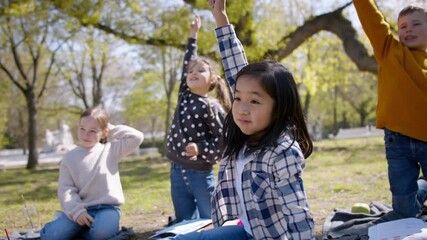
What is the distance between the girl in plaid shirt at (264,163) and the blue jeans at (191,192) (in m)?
1.36

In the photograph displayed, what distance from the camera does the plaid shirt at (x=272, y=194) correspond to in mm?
1820

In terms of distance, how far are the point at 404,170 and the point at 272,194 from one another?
1.56 m

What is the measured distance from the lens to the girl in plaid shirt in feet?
6.13

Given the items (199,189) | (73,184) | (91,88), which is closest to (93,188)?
(73,184)

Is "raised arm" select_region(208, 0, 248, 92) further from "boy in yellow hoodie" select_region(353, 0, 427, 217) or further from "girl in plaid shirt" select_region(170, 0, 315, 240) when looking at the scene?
"boy in yellow hoodie" select_region(353, 0, 427, 217)

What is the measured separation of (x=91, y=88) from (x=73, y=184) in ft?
68.2

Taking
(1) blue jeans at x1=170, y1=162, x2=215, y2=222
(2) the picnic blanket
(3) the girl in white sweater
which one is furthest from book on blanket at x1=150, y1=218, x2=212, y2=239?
(2) the picnic blanket

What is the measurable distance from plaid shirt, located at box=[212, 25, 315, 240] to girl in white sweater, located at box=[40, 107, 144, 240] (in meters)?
1.51

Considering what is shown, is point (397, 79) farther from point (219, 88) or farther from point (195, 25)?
point (195, 25)

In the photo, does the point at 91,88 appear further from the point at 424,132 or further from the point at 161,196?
the point at 424,132

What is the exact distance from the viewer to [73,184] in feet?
11.4

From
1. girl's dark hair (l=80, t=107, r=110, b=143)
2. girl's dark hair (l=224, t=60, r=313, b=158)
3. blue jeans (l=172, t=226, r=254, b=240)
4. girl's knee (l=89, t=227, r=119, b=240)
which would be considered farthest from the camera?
girl's dark hair (l=80, t=107, r=110, b=143)

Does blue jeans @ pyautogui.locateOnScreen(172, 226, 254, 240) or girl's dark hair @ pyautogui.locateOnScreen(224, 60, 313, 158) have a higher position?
girl's dark hair @ pyautogui.locateOnScreen(224, 60, 313, 158)

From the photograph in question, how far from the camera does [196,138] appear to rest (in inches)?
140
